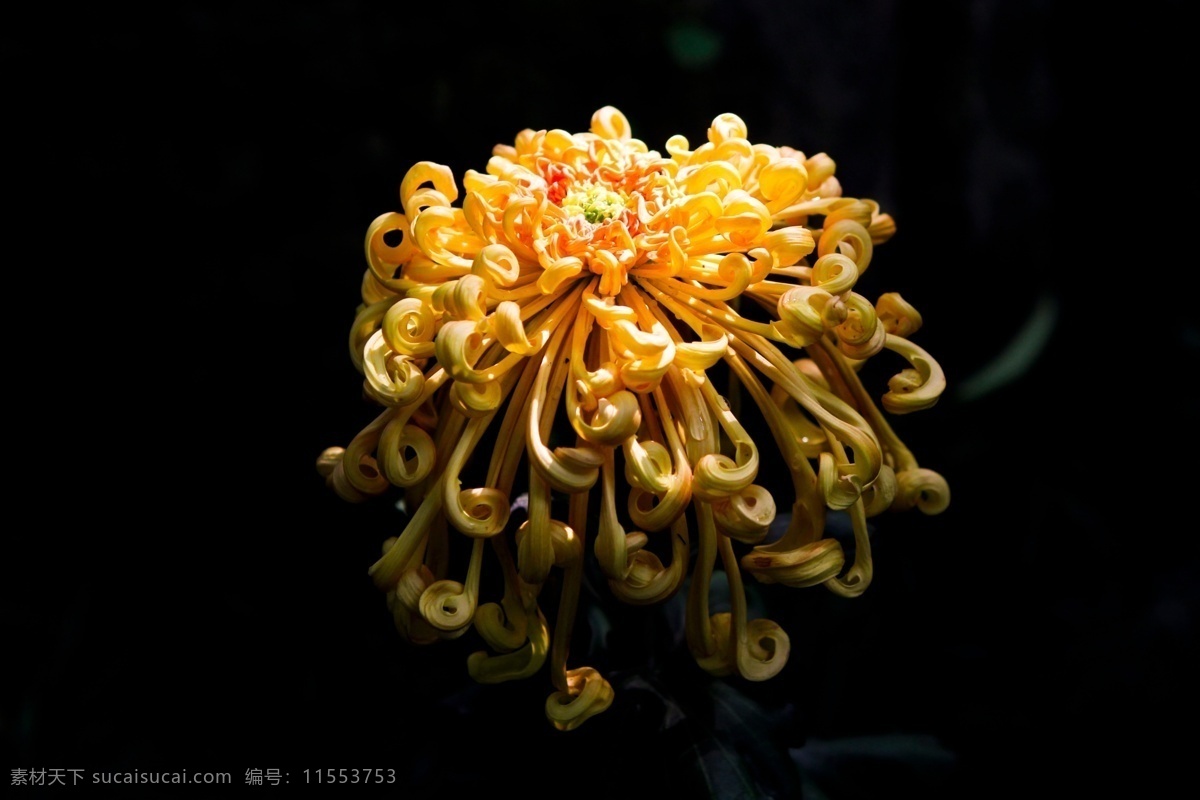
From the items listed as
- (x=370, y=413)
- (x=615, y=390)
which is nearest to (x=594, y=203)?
(x=615, y=390)

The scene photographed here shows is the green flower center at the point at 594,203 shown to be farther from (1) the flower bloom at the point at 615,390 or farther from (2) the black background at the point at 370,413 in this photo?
(2) the black background at the point at 370,413

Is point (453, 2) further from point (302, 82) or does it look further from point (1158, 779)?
point (1158, 779)

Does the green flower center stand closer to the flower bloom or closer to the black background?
the flower bloom

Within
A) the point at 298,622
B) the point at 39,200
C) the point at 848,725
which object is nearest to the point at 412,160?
the point at 39,200

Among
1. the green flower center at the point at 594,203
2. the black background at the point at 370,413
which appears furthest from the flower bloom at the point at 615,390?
the black background at the point at 370,413

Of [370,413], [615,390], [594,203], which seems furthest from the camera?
[370,413]

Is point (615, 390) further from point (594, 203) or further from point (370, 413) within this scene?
point (370, 413)

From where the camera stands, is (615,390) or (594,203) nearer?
(615,390)

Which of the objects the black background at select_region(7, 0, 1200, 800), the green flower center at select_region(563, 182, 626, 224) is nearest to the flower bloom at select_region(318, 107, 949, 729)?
the green flower center at select_region(563, 182, 626, 224)
